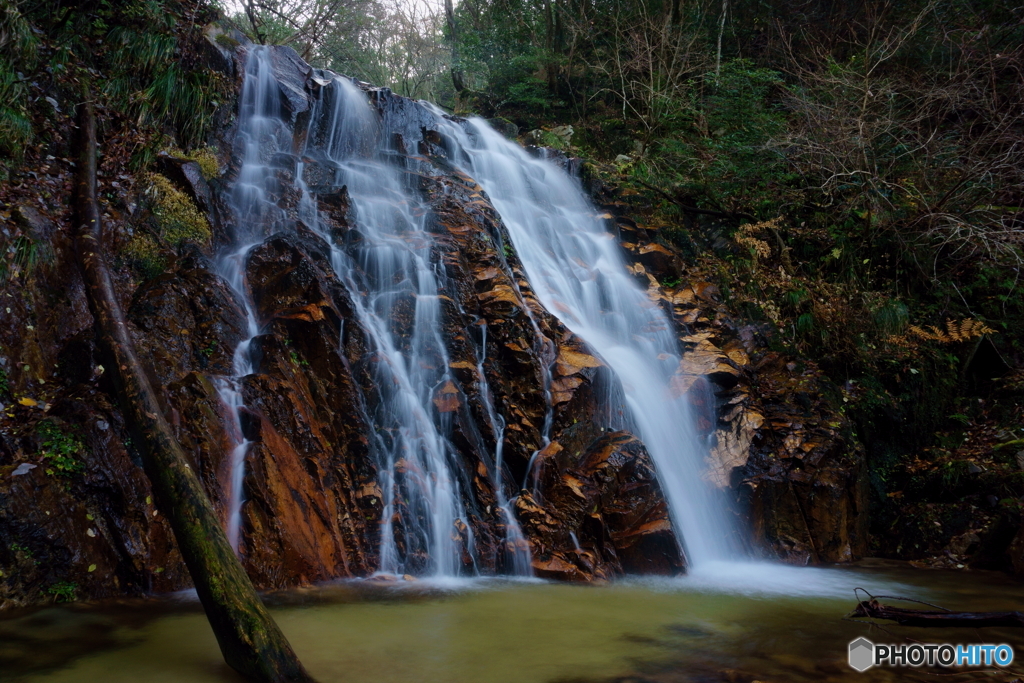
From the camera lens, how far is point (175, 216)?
750cm

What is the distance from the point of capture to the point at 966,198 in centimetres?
991

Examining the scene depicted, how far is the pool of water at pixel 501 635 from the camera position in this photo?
11.6 feet

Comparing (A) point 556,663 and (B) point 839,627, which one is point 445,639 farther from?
(B) point 839,627

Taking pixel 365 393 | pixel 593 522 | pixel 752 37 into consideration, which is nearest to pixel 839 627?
pixel 593 522

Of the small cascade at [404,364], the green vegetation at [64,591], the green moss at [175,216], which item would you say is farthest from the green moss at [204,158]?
the green vegetation at [64,591]

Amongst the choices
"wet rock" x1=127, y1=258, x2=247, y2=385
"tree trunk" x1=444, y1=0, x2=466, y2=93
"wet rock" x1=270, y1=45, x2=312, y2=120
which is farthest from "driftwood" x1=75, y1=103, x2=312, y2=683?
"tree trunk" x1=444, y1=0, x2=466, y2=93

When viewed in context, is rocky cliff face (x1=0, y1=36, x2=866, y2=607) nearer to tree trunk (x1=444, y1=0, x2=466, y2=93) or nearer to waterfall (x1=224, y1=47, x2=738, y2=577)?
waterfall (x1=224, y1=47, x2=738, y2=577)

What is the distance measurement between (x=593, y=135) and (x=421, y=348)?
39.3 feet

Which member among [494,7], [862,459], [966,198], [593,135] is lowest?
[862,459]

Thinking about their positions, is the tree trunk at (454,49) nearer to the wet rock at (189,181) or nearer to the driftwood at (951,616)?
the wet rock at (189,181)

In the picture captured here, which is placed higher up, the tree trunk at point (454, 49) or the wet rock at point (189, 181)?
the tree trunk at point (454, 49)

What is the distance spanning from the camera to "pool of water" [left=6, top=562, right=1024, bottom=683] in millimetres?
3547

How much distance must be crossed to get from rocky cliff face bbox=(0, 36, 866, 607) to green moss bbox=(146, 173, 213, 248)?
190 mm

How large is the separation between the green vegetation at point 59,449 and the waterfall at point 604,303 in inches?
226
